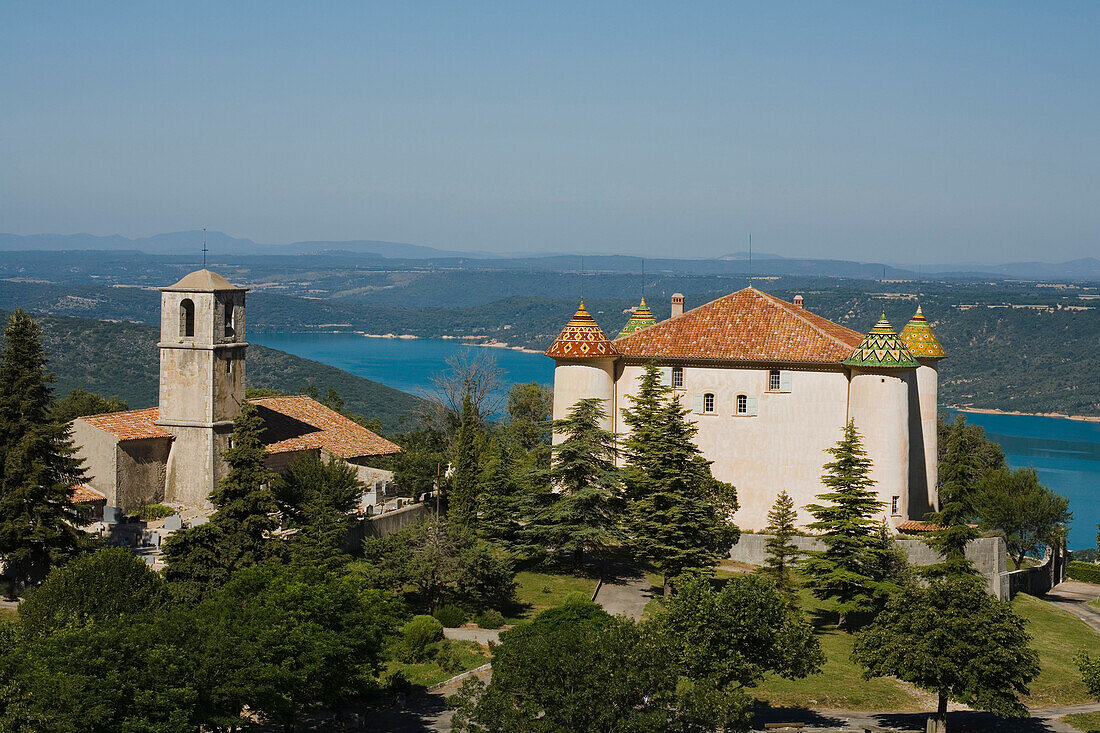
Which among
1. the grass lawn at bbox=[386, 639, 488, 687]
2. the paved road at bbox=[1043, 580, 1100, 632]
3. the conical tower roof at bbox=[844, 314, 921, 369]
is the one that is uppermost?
the conical tower roof at bbox=[844, 314, 921, 369]

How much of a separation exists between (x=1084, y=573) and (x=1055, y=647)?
18152mm

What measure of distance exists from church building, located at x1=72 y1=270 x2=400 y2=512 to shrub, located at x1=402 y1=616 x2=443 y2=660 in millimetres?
9381

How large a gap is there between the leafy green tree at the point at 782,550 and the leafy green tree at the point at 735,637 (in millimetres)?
9115

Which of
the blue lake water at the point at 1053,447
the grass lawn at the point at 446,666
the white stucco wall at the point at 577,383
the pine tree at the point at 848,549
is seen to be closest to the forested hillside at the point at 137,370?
the blue lake water at the point at 1053,447

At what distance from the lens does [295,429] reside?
152ft

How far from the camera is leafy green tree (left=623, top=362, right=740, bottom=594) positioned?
39219 millimetres

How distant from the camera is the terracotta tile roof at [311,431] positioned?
45.2m

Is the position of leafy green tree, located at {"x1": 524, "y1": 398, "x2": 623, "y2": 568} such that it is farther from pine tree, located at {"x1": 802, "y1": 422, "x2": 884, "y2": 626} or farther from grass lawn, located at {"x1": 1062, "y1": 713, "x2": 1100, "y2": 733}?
grass lawn, located at {"x1": 1062, "y1": 713, "x2": 1100, "y2": 733}

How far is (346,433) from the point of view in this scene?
47.9 metres

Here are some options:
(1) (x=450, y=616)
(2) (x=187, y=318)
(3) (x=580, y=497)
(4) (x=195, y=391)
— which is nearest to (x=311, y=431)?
(4) (x=195, y=391)

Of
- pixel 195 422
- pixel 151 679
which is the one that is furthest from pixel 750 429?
pixel 151 679

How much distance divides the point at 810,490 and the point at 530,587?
1233 cm

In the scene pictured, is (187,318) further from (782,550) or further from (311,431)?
(782,550)

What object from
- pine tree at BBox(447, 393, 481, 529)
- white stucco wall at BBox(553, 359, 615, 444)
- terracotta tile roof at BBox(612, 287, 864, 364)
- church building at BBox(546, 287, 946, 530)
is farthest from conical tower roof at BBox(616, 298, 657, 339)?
pine tree at BBox(447, 393, 481, 529)
